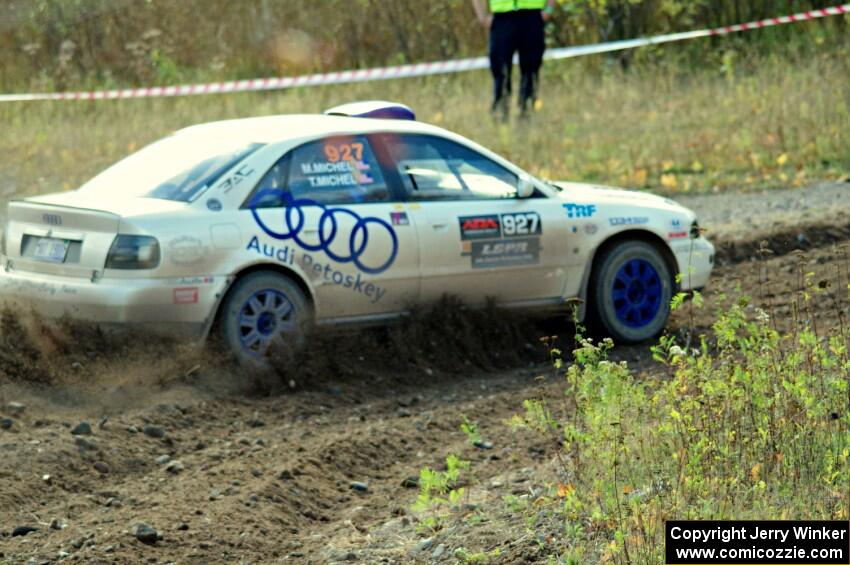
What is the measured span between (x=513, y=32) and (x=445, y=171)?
8715 millimetres

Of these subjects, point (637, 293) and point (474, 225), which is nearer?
point (474, 225)

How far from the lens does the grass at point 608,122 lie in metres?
17.2

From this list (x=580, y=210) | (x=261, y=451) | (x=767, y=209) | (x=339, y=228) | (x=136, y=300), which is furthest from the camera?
(x=767, y=209)

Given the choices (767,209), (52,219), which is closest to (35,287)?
(52,219)

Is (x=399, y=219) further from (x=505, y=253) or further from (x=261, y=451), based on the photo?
(x=261, y=451)

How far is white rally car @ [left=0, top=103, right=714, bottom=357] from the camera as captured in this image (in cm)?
897

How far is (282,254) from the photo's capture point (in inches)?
365

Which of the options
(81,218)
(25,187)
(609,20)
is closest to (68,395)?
(81,218)

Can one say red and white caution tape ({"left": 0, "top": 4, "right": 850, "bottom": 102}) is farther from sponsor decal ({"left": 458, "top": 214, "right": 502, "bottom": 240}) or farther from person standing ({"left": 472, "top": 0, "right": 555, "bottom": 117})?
sponsor decal ({"left": 458, "top": 214, "right": 502, "bottom": 240})

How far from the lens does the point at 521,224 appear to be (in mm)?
10172

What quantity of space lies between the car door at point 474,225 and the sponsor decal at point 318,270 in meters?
0.38

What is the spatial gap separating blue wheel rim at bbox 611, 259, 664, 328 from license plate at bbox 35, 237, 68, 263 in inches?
144

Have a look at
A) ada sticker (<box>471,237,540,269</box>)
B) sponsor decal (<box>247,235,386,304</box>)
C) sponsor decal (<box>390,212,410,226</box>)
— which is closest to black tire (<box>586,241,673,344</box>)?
ada sticker (<box>471,237,540,269</box>)

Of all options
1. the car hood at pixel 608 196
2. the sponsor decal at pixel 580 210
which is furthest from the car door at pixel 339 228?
the car hood at pixel 608 196
